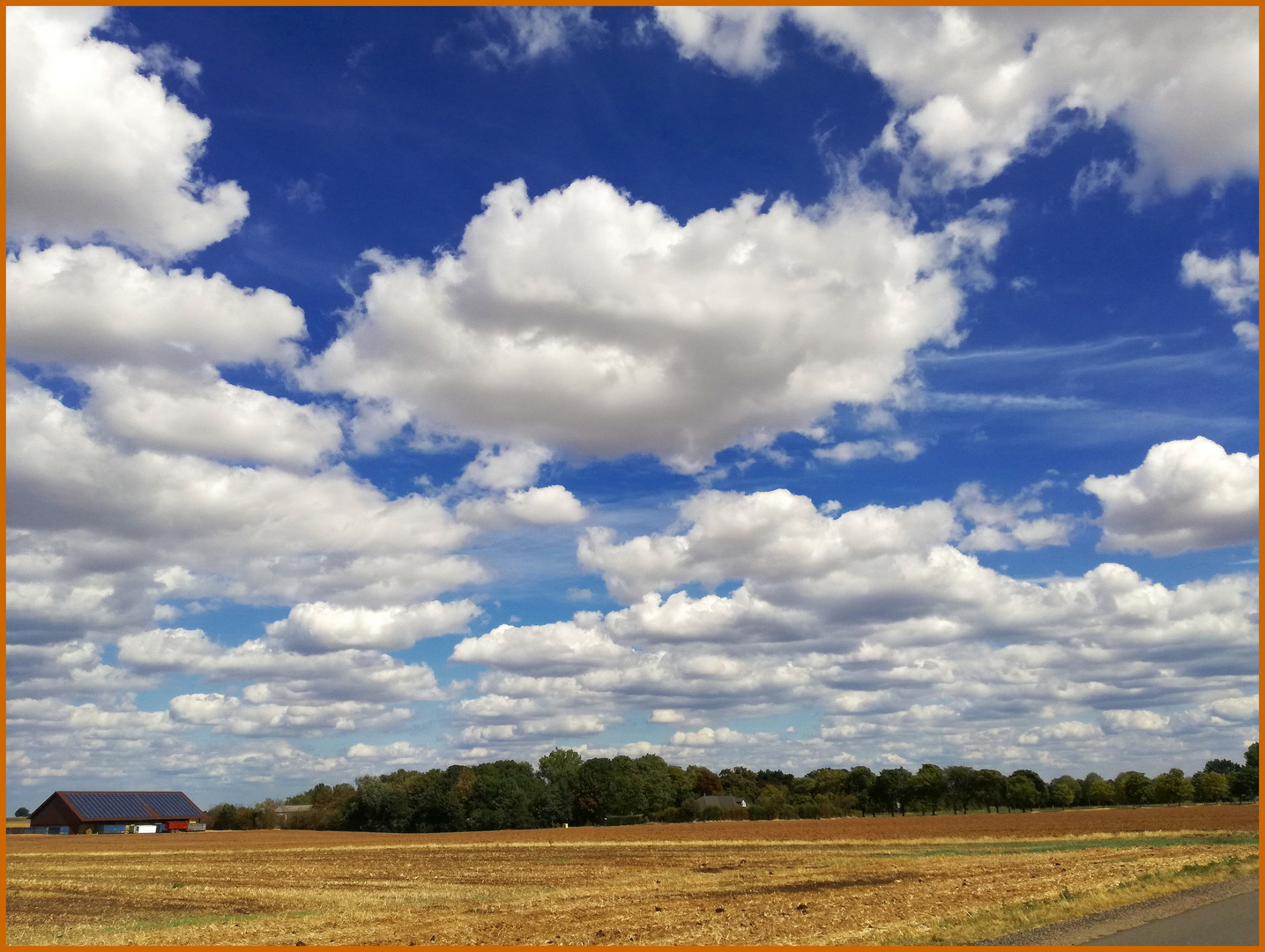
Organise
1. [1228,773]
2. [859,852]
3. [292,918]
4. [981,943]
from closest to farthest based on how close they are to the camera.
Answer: [981,943]
[292,918]
[859,852]
[1228,773]

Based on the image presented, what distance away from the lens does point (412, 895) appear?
3609cm

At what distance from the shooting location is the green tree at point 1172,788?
612ft

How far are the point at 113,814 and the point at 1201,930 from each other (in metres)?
189

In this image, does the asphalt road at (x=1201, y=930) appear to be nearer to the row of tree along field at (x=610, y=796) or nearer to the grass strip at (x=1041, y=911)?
the grass strip at (x=1041, y=911)

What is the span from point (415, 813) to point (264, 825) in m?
49.5

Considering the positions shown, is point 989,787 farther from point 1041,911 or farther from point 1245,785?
point 1041,911

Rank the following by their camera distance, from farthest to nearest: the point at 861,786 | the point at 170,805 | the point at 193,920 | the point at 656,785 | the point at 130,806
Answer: the point at 861,786
the point at 170,805
the point at 130,806
the point at 656,785
the point at 193,920

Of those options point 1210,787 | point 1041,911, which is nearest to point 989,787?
point 1210,787

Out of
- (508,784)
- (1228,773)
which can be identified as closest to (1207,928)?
(508,784)

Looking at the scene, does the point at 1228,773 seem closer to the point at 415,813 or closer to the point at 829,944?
the point at 415,813

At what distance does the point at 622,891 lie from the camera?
118ft

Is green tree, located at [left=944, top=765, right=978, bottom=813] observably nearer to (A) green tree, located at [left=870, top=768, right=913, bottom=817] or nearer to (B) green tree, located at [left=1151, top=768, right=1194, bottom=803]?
(A) green tree, located at [left=870, top=768, right=913, bottom=817]

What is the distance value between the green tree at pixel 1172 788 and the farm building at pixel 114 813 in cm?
19586

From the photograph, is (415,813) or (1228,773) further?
(1228,773)
